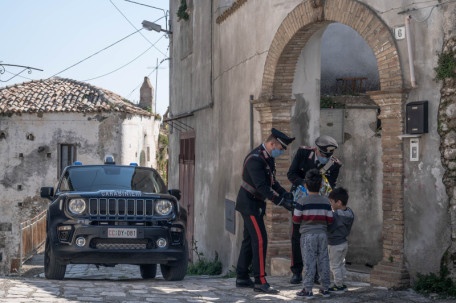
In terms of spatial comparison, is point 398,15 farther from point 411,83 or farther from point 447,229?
point 447,229

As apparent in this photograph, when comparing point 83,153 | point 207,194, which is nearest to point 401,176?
point 207,194

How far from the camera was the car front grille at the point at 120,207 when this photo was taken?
35.3ft

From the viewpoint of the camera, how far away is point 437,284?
877 cm

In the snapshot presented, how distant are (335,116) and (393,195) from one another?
4.46 m

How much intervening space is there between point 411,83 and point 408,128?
53cm

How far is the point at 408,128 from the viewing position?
925cm

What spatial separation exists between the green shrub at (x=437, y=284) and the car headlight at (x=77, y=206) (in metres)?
4.57

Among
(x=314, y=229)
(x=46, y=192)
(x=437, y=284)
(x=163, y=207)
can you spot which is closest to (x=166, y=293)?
(x=314, y=229)

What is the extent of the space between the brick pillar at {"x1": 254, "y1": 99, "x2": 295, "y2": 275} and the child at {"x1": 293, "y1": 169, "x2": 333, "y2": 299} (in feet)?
10.4

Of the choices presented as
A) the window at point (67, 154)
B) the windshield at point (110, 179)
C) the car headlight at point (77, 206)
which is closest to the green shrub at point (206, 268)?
the windshield at point (110, 179)

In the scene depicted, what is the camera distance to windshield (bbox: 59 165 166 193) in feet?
38.4

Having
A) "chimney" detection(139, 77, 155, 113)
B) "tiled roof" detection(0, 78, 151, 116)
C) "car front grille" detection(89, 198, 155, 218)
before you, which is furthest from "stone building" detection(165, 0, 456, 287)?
"chimney" detection(139, 77, 155, 113)

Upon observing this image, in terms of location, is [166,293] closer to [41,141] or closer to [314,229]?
[314,229]

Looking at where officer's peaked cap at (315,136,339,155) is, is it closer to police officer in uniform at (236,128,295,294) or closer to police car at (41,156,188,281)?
police officer in uniform at (236,128,295,294)
